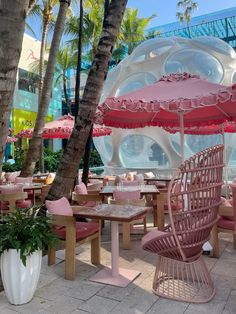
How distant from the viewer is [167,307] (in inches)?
131

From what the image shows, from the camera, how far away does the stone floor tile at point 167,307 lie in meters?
3.26

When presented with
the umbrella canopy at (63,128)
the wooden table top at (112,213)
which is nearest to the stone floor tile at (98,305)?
the wooden table top at (112,213)

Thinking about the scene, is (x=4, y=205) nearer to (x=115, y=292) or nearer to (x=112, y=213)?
(x=112, y=213)

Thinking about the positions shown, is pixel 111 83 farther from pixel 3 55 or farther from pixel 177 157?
pixel 3 55

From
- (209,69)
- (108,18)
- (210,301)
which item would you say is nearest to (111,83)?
(209,69)

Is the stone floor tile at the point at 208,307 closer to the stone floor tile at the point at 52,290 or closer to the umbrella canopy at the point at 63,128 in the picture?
the stone floor tile at the point at 52,290

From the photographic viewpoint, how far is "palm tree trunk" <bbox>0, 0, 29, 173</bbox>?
3.43m

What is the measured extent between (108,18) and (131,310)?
425cm

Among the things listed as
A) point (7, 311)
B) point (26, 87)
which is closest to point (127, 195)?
point (7, 311)

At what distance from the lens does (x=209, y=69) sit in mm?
12375

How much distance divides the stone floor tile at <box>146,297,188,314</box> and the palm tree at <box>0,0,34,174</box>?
8.24 feet

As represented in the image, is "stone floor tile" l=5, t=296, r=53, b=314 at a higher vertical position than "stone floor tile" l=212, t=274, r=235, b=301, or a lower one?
lower

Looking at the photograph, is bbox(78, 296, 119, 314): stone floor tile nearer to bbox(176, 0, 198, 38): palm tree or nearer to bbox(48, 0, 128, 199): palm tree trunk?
bbox(48, 0, 128, 199): palm tree trunk

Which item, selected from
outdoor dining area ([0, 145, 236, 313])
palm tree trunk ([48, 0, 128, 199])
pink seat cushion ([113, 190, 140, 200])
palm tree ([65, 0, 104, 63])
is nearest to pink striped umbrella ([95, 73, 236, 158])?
palm tree trunk ([48, 0, 128, 199])
